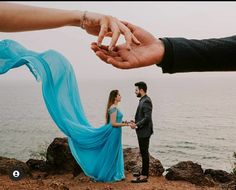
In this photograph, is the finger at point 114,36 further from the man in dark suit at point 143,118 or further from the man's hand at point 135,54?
the man in dark suit at point 143,118

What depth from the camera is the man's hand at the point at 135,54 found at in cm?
152

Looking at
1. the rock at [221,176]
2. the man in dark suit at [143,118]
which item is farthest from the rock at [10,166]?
the rock at [221,176]

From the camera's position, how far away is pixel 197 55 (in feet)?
4.97

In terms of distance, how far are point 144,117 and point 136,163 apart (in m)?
1.88

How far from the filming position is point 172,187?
22.9 feet

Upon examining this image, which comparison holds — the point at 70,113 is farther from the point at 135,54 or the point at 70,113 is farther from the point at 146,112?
the point at 135,54

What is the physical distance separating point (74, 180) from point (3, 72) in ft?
8.29

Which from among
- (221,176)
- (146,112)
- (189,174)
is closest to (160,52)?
(146,112)

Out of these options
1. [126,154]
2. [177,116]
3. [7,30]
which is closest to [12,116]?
[177,116]

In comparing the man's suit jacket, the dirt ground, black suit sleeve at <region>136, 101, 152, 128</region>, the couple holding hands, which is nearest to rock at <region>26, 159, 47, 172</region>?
the dirt ground

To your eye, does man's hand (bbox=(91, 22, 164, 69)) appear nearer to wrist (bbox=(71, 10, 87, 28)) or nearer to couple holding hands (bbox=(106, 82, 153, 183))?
wrist (bbox=(71, 10, 87, 28))

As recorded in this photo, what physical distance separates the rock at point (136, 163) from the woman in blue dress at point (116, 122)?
0.55 m

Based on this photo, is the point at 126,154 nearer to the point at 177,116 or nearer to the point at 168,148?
the point at 168,148

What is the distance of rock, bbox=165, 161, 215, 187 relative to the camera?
7.37 meters
